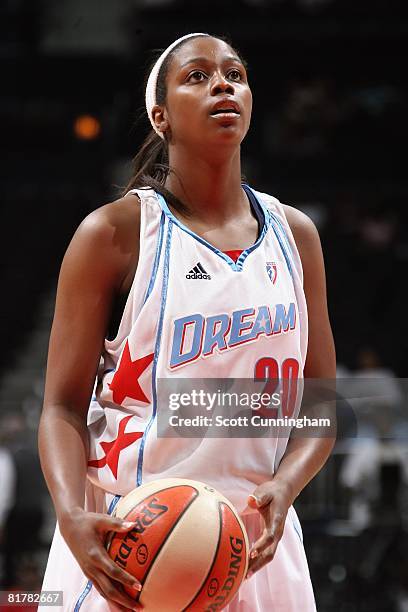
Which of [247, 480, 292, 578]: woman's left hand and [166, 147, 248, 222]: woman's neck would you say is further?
[166, 147, 248, 222]: woman's neck

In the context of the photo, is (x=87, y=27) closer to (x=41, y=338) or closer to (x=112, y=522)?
(x=41, y=338)

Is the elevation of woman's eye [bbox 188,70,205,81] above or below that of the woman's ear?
above

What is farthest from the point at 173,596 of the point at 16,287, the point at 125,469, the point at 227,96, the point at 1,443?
the point at 16,287

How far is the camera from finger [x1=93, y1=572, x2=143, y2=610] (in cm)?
205

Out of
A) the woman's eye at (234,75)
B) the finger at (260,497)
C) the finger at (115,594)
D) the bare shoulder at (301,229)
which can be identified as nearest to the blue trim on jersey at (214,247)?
the bare shoulder at (301,229)

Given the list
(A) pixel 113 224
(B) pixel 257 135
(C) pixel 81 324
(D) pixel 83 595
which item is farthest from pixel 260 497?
(B) pixel 257 135

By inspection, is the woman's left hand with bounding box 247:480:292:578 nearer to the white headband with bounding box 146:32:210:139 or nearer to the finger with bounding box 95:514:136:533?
the finger with bounding box 95:514:136:533

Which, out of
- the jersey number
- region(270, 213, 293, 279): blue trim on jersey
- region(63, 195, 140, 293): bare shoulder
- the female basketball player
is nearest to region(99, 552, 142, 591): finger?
the female basketball player

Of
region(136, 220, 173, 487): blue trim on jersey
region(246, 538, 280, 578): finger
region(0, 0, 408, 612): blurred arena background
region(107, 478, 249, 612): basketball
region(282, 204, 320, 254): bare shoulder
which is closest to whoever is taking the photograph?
region(107, 478, 249, 612): basketball

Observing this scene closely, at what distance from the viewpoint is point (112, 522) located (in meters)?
2.06

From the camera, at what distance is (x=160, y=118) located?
8.66ft

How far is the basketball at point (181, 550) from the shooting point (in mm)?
2027

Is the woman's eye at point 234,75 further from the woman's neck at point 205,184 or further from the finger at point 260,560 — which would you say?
the finger at point 260,560

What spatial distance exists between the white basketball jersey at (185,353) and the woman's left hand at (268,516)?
0.29 ft
